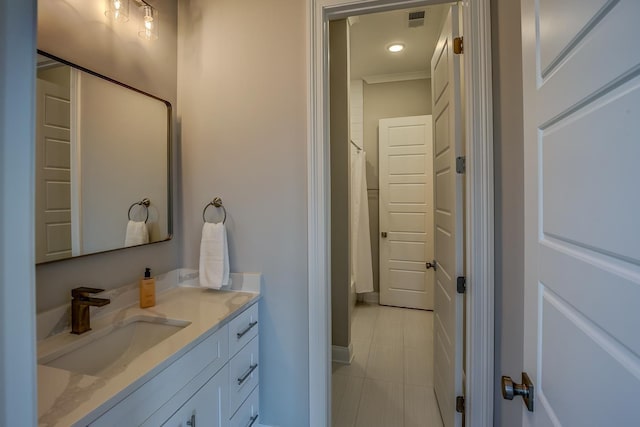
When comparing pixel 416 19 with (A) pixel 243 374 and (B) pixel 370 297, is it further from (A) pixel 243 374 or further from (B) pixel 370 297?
(B) pixel 370 297

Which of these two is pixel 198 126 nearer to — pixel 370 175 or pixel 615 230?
pixel 615 230

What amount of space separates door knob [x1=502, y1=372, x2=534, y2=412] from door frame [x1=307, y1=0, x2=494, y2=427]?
610 mm

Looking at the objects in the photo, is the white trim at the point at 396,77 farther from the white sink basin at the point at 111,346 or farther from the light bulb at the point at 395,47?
the white sink basin at the point at 111,346

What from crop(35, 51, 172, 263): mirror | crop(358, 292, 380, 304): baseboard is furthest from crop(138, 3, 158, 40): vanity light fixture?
crop(358, 292, 380, 304): baseboard

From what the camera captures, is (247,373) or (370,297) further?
(370,297)

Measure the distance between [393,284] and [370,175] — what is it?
1.52 meters

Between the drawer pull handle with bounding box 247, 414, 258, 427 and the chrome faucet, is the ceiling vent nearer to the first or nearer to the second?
the chrome faucet

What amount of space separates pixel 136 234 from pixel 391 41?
3020 millimetres

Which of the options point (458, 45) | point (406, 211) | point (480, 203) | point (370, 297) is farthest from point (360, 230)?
point (458, 45)

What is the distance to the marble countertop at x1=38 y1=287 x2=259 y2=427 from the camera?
719 millimetres

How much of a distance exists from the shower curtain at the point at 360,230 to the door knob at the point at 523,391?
2870 mm

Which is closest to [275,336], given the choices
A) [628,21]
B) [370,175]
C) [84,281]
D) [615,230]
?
[84,281]

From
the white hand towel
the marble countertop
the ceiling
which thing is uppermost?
the ceiling

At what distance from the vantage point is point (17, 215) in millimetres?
348
